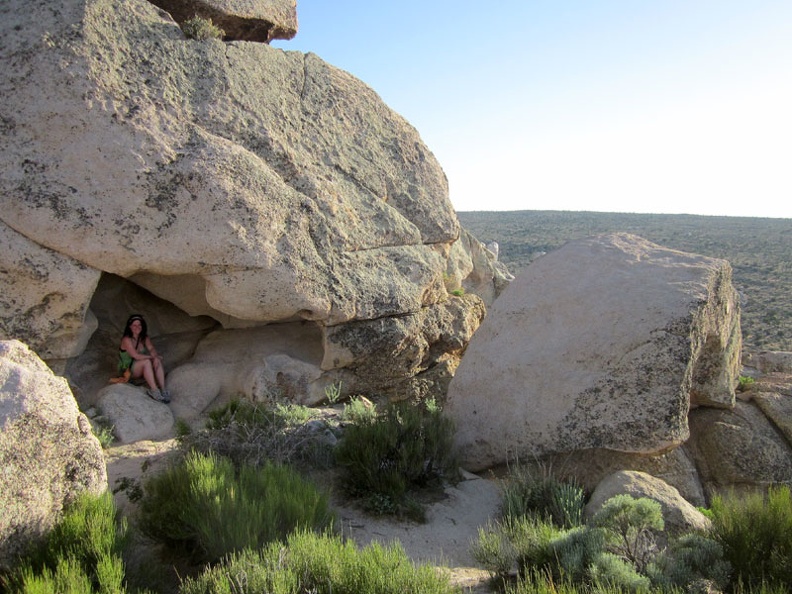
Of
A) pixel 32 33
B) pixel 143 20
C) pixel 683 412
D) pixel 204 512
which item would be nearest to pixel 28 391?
pixel 204 512

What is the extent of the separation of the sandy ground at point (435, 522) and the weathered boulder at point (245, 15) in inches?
186

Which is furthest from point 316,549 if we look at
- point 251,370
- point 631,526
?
point 251,370

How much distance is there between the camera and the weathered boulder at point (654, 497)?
197 inches

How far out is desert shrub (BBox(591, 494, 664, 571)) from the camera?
4125 millimetres

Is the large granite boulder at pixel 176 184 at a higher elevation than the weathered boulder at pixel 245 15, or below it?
below

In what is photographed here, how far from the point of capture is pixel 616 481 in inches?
211

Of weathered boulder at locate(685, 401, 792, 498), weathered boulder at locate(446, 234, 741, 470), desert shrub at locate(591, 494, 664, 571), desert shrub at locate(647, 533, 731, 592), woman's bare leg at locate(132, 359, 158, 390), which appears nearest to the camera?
desert shrub at locate(647, 533, 731, 592)

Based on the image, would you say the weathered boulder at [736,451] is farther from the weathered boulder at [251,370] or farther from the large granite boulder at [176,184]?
the weathered boulder at [251,370]

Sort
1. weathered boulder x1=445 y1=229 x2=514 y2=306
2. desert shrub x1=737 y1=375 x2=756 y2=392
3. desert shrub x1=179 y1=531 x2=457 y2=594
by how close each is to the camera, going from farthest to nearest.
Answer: weathered boulder x1=445 y1=229 x2=514 y2=306, desert shrub x1=737 y1=375 x2=756 y2=392, desert shrub x1=179 y1=531 x2=457 y2=594

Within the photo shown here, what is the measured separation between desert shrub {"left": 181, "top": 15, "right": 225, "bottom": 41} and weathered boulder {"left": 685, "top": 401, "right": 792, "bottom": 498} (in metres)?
6.43

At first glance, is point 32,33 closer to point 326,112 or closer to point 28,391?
point 326,112

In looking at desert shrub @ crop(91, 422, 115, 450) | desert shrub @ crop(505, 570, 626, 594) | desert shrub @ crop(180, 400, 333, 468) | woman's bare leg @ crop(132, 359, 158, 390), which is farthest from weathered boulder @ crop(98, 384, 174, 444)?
desert shrub @ crop(505, 570, 626, 594)

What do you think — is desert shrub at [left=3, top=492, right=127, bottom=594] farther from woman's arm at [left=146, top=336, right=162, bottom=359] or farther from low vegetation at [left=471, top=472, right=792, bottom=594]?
woman's arm at [left=146, top=336, right=162, bottom=359]

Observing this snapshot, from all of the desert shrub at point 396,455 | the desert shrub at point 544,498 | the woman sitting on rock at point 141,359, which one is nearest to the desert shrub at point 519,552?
the desert shrub at point 544,498
